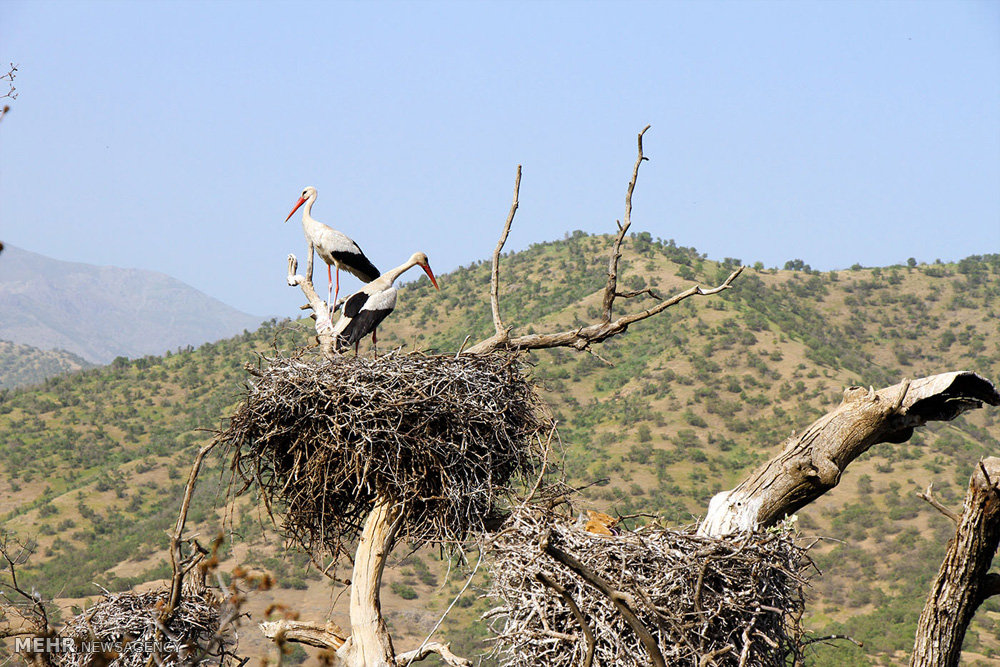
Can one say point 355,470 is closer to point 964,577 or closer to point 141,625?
point 141,625

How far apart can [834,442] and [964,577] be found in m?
1.04

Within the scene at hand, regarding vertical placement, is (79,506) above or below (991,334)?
below

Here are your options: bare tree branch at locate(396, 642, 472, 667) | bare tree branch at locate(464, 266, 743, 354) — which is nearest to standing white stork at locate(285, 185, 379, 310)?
bare tree branch at locate(464, 266, 743, 354)

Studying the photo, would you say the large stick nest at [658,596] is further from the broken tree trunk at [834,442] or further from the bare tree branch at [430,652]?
the bare tree branch at [430,652]

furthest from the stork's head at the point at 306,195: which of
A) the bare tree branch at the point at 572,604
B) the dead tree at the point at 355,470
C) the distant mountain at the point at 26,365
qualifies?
the distant mountain at the point at 26,365

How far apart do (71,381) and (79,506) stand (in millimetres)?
14252

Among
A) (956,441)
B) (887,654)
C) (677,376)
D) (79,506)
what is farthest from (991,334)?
(79,506)

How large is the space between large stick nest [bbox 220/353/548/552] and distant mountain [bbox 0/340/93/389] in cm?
10146

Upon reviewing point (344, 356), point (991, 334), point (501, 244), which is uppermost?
point (991, 334)

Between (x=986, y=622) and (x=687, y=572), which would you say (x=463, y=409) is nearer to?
(x=687, y=572)

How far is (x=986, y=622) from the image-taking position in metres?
23.6

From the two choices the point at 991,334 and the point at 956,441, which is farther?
the point at 991,334

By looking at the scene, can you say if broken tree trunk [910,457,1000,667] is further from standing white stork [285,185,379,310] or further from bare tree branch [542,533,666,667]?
standing white stork [285,185,379,310]

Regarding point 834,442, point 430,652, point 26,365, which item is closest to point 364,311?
point 430,652
